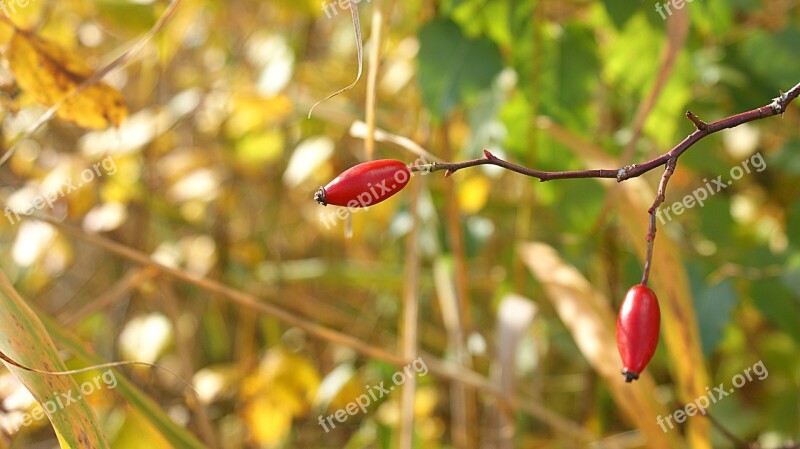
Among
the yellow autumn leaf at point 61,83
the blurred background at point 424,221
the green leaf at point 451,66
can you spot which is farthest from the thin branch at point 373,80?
the yellow autumn leaf at point 61,83

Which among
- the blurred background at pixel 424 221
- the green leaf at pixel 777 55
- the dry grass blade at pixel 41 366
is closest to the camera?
the dry grass blade at pixel 41 366

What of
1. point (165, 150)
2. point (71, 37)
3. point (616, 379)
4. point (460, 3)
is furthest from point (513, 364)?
point (165, 150)

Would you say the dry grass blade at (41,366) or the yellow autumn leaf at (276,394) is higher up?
the dry grass blade at (41,366)

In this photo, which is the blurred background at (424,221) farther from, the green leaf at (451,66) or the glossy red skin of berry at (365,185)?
the glossy red skin of berry at (365,185)

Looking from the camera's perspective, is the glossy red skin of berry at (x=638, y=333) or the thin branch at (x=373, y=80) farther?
the thin branch at (x=373, y=80)

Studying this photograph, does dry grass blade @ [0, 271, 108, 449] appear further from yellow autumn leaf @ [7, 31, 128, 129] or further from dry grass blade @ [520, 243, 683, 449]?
dry grass blade @ [520, 243, 683, 449]

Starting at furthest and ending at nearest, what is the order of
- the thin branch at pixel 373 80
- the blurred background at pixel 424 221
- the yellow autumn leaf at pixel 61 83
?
the blurred background at pixel 424 221 < the yellow autumn leaf at pixel 61 83 < the thin branch at pixel 373 80

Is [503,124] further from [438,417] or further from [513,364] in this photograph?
[438,417]
